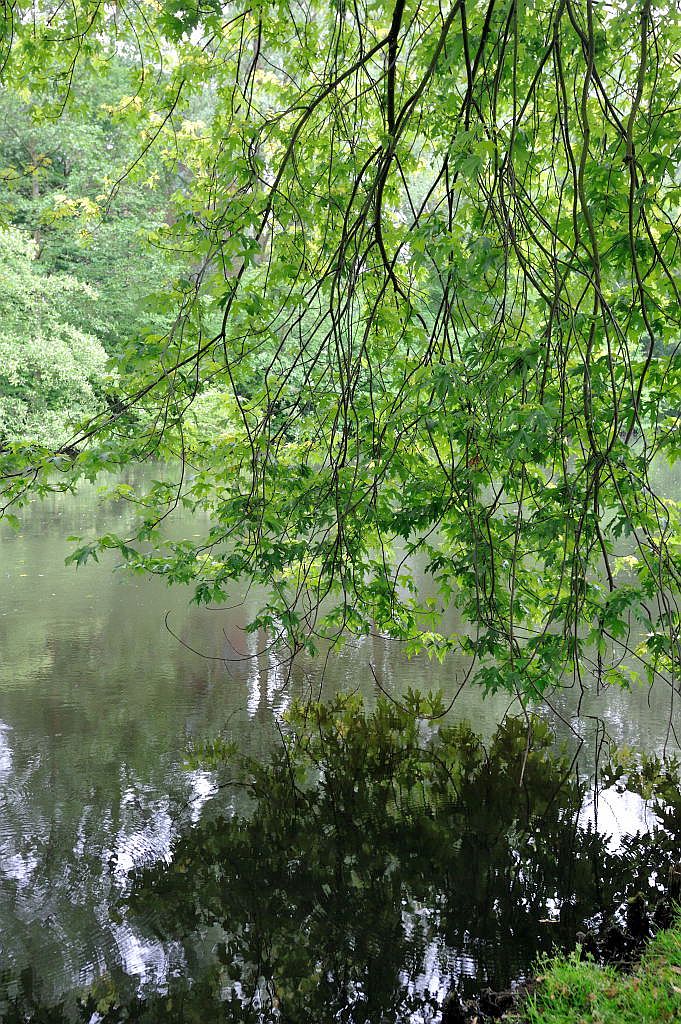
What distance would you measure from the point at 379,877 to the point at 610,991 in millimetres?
1486

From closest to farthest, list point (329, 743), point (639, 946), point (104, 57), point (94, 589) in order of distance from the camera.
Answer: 1. point (639, 946)
2. point (104, 57)
3. point (329, 743)
4. point (94, 589)

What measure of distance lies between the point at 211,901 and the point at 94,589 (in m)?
6.85

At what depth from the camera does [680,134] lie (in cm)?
313

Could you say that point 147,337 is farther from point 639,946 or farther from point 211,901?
point 639,946

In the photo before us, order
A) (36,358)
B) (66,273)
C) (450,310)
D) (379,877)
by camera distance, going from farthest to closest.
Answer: (66,273)
(36,358)
(379,877)
(450,310)

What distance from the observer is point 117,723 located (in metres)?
6.48

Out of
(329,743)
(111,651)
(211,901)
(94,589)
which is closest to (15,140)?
(94,589)

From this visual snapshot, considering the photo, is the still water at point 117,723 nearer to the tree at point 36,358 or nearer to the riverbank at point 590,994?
the riverbank at point 590,994

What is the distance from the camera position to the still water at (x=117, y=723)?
13.2 ft

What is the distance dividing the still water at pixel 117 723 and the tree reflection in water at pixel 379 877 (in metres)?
0.21

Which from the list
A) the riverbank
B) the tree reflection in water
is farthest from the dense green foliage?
the riverbank

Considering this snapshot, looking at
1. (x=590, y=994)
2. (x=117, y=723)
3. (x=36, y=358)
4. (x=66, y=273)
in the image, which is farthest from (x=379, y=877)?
(x=66, y=273)

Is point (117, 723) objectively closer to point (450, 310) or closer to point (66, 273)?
point (450, 310)

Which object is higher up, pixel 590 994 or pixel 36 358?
pixel 36 358
